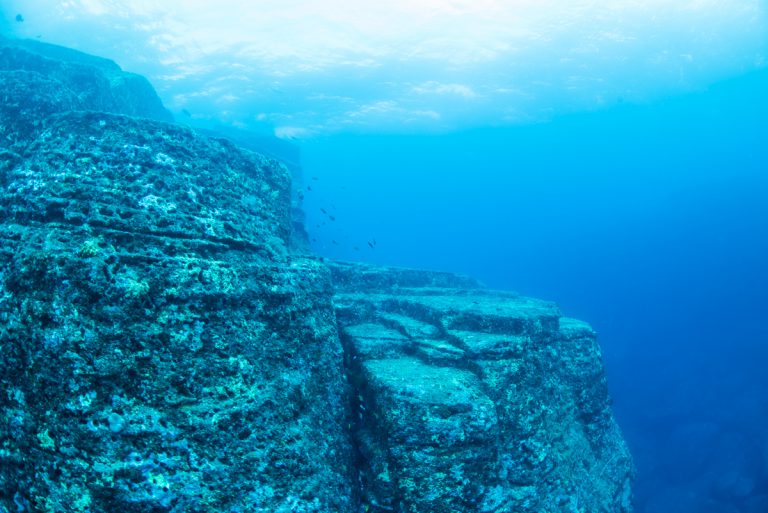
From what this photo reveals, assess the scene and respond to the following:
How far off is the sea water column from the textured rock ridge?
61 centimetres

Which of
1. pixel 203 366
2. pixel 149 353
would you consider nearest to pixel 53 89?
pixel 149 353

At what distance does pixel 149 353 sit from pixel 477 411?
3.67 metres

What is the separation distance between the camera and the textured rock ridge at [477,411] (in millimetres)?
4539

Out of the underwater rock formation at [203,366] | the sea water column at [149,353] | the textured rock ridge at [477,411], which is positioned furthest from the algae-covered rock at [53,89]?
the textured rock ridge at [477,411]

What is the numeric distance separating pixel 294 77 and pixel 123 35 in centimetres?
1068

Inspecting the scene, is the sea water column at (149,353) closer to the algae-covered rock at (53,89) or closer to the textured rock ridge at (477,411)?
the textured rock ridge at (477,411)

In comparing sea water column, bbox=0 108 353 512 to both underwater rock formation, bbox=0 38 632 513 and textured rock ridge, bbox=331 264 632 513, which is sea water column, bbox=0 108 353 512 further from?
textured rock ridge, bbox=331 264 632 513

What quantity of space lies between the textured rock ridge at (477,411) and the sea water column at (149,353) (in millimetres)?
615

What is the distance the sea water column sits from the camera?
3.06m

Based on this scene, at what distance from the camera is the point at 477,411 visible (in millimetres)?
4906

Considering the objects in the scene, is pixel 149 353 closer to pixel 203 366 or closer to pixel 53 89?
pixel 203 366

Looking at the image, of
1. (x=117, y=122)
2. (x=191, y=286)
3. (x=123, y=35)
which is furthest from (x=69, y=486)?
(x=123, y=35)

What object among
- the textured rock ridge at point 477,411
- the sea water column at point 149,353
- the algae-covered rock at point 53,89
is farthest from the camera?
the algae-covered rock at point 53,89

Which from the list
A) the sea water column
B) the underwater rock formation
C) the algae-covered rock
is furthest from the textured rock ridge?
the algae-covered rock
